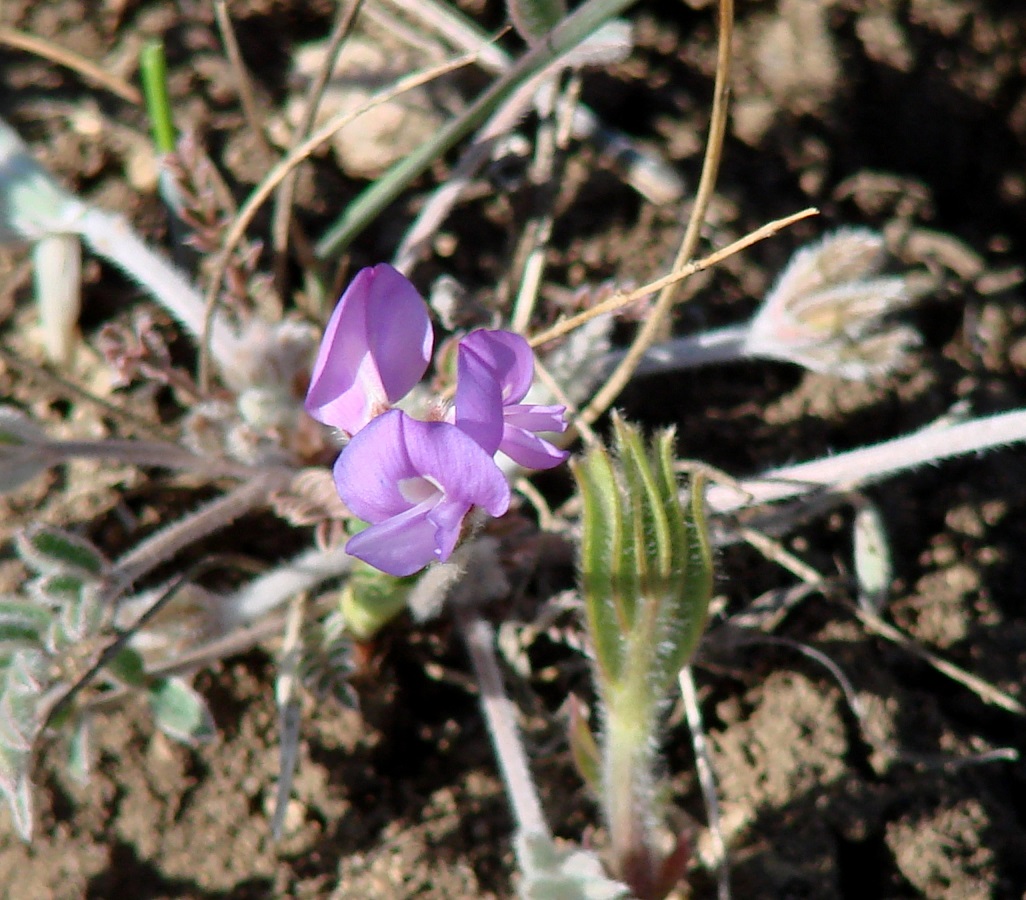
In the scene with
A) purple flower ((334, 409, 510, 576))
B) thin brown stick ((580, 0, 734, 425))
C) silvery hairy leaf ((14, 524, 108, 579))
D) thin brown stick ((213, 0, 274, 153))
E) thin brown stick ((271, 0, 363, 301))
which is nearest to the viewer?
purple flower ((334, 409, 510, 576))

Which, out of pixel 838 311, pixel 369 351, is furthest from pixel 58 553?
pixel 838 311

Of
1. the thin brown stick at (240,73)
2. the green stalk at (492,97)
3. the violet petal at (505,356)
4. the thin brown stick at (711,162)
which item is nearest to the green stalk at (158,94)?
the thin brown stick at (240,73)

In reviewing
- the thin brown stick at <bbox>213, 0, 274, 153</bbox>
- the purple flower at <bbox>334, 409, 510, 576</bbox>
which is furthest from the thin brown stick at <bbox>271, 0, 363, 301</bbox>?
the purple flower at <bbox>334, 409, 510, 576</bbox>

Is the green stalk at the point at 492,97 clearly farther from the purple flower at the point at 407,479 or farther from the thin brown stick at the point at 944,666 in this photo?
the thin brown stick at the point at 944,666

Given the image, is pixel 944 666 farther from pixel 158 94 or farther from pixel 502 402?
pixel 158 94

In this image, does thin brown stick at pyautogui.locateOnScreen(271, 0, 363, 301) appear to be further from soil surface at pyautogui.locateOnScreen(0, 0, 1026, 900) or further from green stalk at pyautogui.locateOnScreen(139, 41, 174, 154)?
green stalk at pyautogui.locateOnScreen(139, 41, 174, 154)

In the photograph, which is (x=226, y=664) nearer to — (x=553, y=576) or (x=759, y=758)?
(x=553, y=576)

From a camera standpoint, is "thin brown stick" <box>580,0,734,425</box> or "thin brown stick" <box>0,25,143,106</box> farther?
"thin brown stick" <box>0,25,143,106</box>
